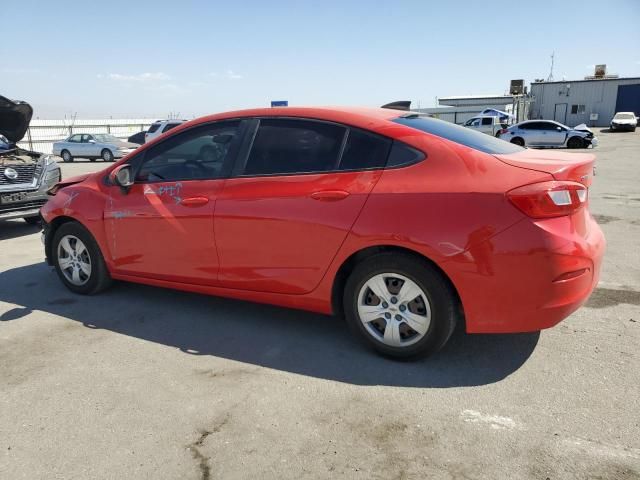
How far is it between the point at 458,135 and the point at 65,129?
1551 inches

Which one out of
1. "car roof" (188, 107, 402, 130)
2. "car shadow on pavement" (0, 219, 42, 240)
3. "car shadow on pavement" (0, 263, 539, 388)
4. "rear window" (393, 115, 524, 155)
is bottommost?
"car shadow on pavement" (0, 219, 42, 240)

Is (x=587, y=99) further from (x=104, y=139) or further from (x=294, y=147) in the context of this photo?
(x=294, y=147)

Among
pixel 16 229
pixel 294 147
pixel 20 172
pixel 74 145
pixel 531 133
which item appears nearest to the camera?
pixel 294 147

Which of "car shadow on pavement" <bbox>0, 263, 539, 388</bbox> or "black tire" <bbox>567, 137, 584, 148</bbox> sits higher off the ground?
"car shadow on pavement" <bbox>0, 263, 539, 388</bbox>

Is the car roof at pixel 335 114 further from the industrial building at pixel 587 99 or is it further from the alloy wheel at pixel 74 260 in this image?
the industrial building at pixel 587 99

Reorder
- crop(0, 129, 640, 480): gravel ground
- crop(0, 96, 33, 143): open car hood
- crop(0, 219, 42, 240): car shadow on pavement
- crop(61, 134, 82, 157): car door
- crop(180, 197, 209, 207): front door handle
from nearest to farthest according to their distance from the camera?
crop(0, 129, 640, 480): gravel ground → crop(180, 197, 209, 207): front door handle → crop(0, 219, 42, 240): car shadow on pavement → crop(0, 96, 33, 143): open car hood → crop(61, 134, 82, 157): car door

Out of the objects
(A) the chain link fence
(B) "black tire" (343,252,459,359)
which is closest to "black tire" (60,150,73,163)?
(A) the chain link fence

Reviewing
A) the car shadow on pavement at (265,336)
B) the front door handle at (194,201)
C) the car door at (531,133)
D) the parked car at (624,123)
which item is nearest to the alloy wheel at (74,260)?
the car shadow on pavement at (265,336)

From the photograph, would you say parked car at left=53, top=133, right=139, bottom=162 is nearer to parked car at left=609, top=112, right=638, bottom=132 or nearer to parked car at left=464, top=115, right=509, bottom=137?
parked car at left=464, top=115, right=509, bottom=137

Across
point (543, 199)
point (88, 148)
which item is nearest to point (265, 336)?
point (543, 199)

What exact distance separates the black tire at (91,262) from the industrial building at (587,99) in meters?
51.7

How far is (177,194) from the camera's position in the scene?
4.14 metres

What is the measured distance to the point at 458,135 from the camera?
142 inches

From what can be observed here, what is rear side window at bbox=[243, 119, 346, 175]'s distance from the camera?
3592 millimetres
